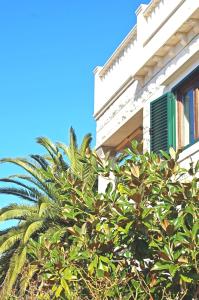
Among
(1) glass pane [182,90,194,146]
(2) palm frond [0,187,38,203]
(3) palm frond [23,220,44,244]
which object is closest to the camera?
(1) glass pane [182,90,194,146]

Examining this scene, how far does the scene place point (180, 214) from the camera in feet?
19.9

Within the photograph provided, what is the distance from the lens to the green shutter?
32.5ft

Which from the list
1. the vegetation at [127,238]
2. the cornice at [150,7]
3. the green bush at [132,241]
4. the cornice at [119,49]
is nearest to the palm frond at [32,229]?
the cornice at [119,49]

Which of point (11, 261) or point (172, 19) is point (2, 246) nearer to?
point (11, 261)

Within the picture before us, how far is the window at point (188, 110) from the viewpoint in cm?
951

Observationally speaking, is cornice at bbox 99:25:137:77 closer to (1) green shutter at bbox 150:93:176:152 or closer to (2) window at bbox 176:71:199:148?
(1) green shutter at bbox 150:93:176:152

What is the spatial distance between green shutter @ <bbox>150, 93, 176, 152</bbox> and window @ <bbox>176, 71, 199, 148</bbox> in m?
0.13

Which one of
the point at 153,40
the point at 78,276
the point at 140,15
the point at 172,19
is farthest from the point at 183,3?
the point at 78,276

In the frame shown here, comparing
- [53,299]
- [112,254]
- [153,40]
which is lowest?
[53,299]

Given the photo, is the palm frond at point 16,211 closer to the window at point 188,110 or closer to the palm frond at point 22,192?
the palm frond at point 22,192

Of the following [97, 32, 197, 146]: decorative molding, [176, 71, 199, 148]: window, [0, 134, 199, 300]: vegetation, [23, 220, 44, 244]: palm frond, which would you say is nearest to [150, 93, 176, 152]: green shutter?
[176, 71, 199, 148]: window

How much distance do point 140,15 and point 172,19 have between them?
1777 mm

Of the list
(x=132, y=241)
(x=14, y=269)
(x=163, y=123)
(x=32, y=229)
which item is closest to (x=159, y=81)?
(x=163, y=123)

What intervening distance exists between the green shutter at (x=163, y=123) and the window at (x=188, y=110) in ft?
0.41
